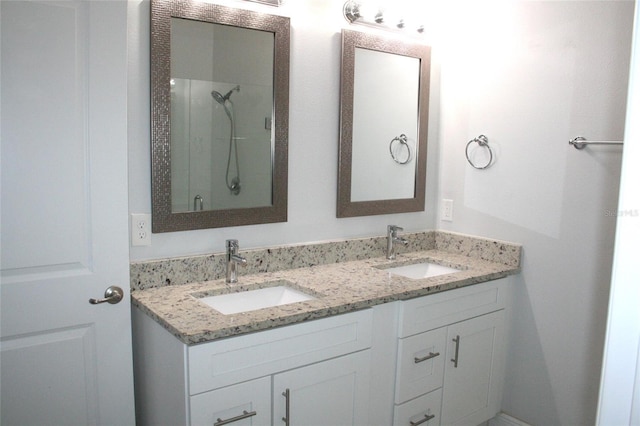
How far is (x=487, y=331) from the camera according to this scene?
2324mm

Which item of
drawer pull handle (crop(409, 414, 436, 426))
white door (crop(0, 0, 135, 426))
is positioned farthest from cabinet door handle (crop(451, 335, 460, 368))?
white door (crop(0, 0, 135, 426))

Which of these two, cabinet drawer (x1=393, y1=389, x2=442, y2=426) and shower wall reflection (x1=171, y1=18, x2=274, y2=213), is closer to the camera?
shower wall reflection (x1=171, y1=18, x2=274, y2=213)

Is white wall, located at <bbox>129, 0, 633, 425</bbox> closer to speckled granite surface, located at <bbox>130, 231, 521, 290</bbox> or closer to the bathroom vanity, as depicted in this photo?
speckled granite surface, located at <bbox>130, 231, 521, 290</bbox>

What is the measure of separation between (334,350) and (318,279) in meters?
0.38

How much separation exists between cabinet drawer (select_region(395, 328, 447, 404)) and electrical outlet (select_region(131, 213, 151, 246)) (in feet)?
3.37

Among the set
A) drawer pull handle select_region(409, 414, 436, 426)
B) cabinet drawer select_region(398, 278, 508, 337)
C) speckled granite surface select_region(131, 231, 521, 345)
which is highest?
speckled granite surface select_region(131, 231, 521, 345)

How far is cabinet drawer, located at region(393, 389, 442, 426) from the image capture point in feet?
6.61

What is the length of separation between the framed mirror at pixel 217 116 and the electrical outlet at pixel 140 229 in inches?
1.0

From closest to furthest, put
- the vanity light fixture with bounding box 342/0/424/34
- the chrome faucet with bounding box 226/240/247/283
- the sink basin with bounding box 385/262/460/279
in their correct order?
the chrome faucet with bounding box 226/240/247/283, the vanity light fixture with bounding box 342/0/424/34, the sink basin with bounding box 385/262/460/279

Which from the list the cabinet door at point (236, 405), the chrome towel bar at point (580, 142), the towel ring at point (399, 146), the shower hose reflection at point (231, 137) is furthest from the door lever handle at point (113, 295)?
the chrome towel bar at point (580, 142)

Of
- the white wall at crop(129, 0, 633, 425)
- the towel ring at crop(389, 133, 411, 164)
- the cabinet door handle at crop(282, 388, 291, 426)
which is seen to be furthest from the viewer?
the towel ring at crop(389, 133, 411, 164)

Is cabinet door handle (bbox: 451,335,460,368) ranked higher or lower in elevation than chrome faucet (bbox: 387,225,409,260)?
lower

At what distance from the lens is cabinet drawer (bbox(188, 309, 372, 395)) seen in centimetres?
147

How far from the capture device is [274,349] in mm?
1602
